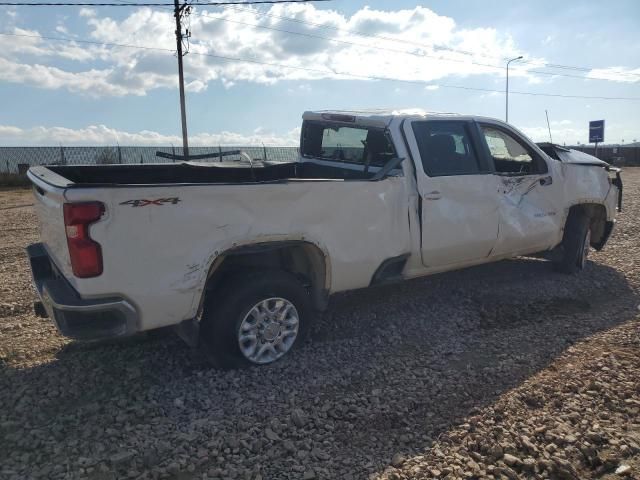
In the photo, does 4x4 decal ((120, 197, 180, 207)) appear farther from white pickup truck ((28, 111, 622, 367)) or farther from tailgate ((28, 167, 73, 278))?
tailgate ((28, 167, 73, 278))

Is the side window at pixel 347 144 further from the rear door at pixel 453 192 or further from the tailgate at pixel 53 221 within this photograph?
the tailgate at pixel 53 221

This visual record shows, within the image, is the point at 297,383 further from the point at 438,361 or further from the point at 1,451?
the point at 1,451

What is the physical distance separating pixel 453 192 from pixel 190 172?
8.31 feet

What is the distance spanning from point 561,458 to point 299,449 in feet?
4.69

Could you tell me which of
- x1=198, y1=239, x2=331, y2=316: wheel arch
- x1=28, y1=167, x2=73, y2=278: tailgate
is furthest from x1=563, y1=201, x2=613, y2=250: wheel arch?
x1=28, y1=167, x2=73, y2=278: tailgate

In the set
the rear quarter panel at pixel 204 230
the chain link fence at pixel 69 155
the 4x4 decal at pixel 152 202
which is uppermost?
the chain link fence at pixel 69 155

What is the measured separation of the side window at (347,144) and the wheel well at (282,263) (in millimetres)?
1301

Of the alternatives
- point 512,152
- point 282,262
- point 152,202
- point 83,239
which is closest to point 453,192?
point 512,152

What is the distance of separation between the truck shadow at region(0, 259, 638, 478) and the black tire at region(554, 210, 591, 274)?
0.98 meters

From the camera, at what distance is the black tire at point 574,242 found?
20.5ft

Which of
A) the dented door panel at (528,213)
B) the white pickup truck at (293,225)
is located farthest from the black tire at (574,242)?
the dented door panel at (528,213)

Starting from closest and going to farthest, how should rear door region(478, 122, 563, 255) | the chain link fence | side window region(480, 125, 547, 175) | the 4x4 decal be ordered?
the 4x4 decal, rear door region(478, 122, 563, 255), side window region(480, 125, 547, 175), the chain link fence

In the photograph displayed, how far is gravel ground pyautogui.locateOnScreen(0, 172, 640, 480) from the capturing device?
9.34 feet

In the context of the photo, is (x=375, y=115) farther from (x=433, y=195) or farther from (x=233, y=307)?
(x=233, y=307)
